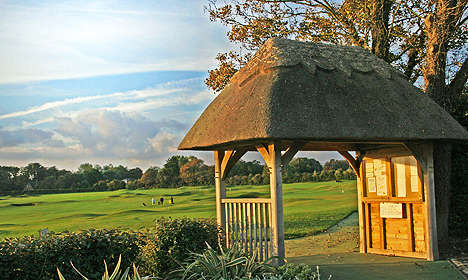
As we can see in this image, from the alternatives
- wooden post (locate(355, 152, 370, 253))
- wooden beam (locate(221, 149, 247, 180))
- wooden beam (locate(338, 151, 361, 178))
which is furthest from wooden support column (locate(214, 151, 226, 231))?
wooden post (locate(355, 152, 370, 253))

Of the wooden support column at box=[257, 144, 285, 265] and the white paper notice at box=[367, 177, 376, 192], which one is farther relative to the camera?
the white paper notice at box=[367, 177, 376, 192]

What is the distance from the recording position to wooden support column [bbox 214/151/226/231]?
981 centimetres

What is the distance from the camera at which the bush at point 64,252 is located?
6.28 meters

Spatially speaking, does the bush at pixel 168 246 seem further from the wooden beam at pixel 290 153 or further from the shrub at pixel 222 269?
the wooden beam at pixel 290 153

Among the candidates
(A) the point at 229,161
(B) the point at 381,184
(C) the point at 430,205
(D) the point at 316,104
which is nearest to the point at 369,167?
(B) the point at 381,184

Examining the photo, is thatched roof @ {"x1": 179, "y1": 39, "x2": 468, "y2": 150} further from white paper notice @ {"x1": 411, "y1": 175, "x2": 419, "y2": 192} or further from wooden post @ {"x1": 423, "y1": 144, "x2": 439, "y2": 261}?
white paper notice @ {"x1": 411, "y1": 175, "x2": 419, "y2": 192}

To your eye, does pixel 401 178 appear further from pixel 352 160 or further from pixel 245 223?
pixel 245 223

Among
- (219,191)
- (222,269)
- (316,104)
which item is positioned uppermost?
(316,104)

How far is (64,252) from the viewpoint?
6.70 meters

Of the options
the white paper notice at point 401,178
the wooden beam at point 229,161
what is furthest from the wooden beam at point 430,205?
the wooden beam at point 229,161

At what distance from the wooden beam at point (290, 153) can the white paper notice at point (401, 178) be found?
324 centimetres

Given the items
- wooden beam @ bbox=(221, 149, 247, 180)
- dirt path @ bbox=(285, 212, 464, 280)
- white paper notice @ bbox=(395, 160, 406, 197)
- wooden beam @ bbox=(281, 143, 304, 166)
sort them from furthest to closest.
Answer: white paper notice @ bbox=(395, 160, 406, 197) < wooden beam @ bbox=(221, 149, 247, 180) < dirt path @ bbox=(285, 212, 464, 280) < wooden beam @ bbox=(281, 143, 304, 166)

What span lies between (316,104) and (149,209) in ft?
57.2

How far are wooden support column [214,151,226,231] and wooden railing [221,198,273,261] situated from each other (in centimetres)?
10
